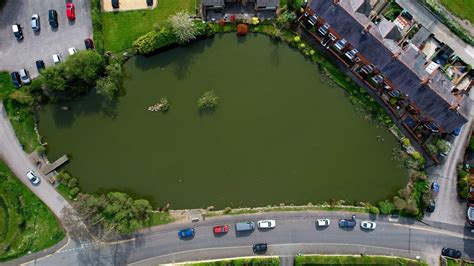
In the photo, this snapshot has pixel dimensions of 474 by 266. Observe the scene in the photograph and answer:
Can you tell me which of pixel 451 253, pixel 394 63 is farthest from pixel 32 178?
pixel 451 253

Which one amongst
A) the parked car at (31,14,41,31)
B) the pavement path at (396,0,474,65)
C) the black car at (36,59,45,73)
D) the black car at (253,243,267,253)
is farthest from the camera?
the pavement path at (396,0,474,65)

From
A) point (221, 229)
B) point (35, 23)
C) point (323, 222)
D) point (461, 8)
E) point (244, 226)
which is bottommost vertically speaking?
point (221, 229)

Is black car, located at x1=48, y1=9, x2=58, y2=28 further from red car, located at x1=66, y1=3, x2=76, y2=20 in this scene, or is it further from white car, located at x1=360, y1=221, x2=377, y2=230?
white car, located at x1=360, y1=221, x2=377, y2=230

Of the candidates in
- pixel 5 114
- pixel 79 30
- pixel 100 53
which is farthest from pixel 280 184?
pixel 5 114

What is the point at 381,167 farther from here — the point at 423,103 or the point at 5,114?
the point at 5,114

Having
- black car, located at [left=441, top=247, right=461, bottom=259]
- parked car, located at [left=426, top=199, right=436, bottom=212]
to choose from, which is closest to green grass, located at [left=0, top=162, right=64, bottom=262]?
parked car, located at [left=426, top=199, right=436, bottom=212]

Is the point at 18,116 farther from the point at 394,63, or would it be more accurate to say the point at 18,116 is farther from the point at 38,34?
the point at 394,63

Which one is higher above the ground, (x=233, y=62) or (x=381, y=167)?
(x=233, y=62)
